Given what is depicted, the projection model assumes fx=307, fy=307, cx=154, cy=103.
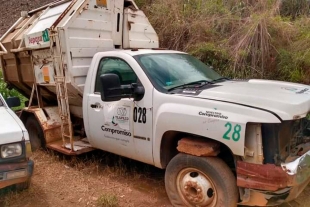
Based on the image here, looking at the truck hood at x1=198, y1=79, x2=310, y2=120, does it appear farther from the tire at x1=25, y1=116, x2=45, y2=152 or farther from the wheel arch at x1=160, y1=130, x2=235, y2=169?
the tire at x1=25, y1=116, x2=45, y2=152

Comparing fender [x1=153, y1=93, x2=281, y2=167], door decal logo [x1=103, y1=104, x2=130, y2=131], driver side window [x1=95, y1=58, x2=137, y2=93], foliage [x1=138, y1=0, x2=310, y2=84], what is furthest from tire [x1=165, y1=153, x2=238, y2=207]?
foliage [x1=138, y1=0, x2=310, y2=84]

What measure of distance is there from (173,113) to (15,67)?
443 centimetres

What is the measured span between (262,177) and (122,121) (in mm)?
1983

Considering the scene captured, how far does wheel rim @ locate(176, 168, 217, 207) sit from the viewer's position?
3.41 meters

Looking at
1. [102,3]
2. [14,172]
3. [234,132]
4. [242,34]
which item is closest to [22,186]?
[14,172]

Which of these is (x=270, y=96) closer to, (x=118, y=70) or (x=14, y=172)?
(x=118, y=70)

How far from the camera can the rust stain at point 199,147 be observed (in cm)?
331

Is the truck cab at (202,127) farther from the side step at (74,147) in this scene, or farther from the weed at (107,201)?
the weed at (107,201)

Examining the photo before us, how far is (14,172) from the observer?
3.42 meters

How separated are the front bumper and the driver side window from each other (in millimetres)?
1583

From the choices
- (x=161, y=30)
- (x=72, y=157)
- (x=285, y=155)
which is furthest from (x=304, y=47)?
(x=72, y=157)

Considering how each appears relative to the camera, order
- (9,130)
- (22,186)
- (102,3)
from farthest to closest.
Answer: (102,3), (22,186), (9,130)

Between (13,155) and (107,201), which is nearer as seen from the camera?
(13,155)

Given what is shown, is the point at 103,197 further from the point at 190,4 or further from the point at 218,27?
the point at 190,4
